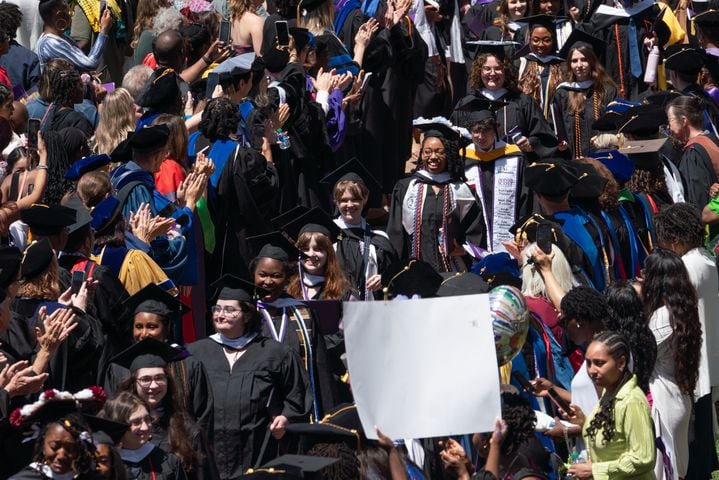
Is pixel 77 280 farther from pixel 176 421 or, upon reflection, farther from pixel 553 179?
pixel 553 179

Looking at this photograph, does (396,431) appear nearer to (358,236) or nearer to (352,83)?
(358,236)

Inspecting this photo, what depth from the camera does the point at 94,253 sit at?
31.1ft

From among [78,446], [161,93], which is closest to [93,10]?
[161,93]

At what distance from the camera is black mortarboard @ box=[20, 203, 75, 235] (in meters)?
9.05

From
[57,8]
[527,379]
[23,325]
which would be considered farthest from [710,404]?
[57,8]

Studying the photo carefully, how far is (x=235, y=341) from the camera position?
9.09m

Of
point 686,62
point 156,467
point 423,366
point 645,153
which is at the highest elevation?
point 686,62

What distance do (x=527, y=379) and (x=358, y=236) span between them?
250 centimetres

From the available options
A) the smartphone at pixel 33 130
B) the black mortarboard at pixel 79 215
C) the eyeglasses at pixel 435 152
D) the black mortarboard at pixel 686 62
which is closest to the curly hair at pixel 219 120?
the smartphone at pixel 33 130

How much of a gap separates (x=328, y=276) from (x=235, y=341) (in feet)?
4.01

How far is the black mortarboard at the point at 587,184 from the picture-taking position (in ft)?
35.8

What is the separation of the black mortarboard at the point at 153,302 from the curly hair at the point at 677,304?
2.83 metres

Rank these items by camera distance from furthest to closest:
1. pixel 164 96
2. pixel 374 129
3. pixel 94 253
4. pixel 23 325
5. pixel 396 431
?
pixel 374 129
pixel 164 96
pixel 94 253
pixel 23 325
pixel 396 431

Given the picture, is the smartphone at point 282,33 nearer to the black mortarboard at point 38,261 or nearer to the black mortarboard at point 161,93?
the black mortarboard at point 161,93
